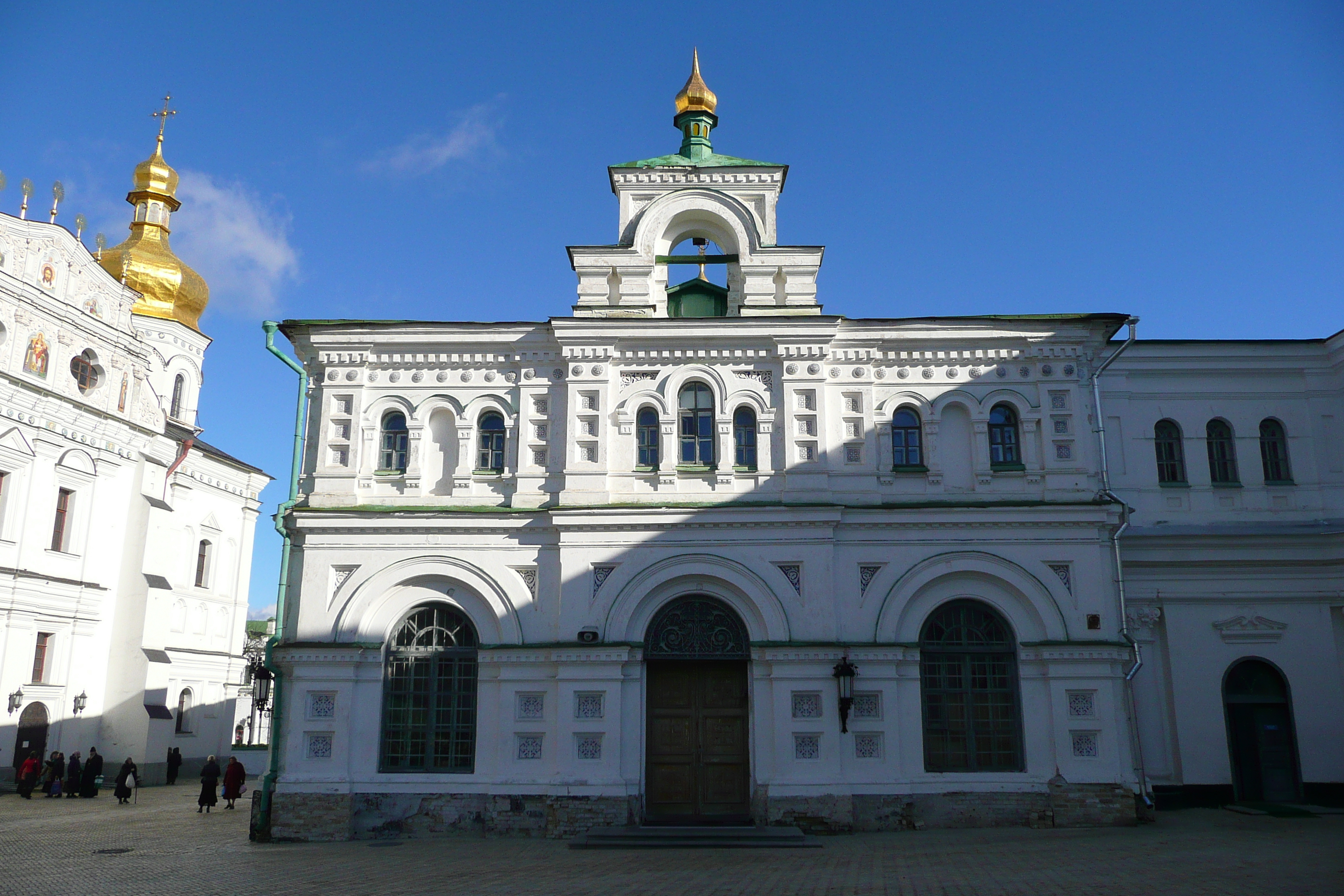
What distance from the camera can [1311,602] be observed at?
18.2 meters

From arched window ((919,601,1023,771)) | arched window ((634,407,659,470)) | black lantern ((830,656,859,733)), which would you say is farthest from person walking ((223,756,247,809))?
arched window ((919,601,1023,771))

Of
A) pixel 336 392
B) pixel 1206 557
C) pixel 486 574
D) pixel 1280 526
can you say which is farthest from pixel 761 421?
pixel 1280 526

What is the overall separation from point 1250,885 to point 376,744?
12.0 meters

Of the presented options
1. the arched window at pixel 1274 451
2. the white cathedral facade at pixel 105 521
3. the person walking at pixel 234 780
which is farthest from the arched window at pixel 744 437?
the white cathedral facade at pixel 105 521

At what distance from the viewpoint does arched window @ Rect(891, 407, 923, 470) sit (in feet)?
57.1

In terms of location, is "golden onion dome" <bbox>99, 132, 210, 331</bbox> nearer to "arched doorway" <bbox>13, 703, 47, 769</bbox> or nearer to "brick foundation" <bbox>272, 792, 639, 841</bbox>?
"arched doorway" <bbox>13, 703, 47, 769</bbox>

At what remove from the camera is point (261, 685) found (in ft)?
53.6

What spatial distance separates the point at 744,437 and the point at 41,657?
2211 centimetres

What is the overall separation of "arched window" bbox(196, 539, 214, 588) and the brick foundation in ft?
74.1

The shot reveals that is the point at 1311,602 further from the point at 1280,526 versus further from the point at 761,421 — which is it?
the point at 761,421

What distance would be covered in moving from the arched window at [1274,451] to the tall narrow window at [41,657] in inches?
1184

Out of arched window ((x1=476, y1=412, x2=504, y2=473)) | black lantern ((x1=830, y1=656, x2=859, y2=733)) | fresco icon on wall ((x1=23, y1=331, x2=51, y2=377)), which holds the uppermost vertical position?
fresco icon on wall ((x1=23, y1=331, x2=51, y2=377))

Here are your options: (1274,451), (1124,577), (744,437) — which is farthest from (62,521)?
(1274,451)

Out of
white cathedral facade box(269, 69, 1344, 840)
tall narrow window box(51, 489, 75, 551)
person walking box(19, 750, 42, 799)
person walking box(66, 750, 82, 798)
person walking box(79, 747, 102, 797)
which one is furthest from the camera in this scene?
tall narrow window box(51, 489, 75, 551)
